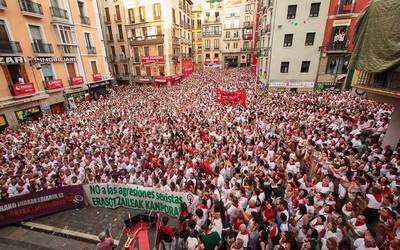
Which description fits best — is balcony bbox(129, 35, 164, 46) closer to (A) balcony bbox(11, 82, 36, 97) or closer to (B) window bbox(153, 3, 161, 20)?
(B) window bbox(153, 3, 161, 20)

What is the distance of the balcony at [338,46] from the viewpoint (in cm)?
2033

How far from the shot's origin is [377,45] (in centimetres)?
762

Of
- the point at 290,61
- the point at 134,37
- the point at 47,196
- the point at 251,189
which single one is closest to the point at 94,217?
the point at 47,196

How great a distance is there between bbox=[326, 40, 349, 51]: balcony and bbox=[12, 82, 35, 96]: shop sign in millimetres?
28981

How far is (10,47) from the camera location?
16.2 meters

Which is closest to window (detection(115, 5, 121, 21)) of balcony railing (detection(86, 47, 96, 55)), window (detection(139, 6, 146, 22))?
window (detection(139, 6, 146, 22))

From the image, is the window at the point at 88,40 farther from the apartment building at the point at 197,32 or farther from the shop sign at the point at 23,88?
the apartment building at the point at 197,32

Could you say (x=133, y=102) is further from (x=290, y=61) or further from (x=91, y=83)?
(x=290, y=61)

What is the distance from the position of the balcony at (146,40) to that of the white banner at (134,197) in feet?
88.9

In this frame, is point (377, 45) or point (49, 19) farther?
→ point (49, 19)

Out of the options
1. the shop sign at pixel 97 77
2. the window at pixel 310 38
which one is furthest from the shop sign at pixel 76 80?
the window at pixel 310 38

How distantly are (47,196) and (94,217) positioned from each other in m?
2.05

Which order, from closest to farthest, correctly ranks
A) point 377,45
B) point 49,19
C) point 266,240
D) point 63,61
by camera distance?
point 266,240 → point 377,45 → point 49,19 → point 63,61

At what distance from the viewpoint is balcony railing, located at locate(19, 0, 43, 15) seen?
1698 cm
